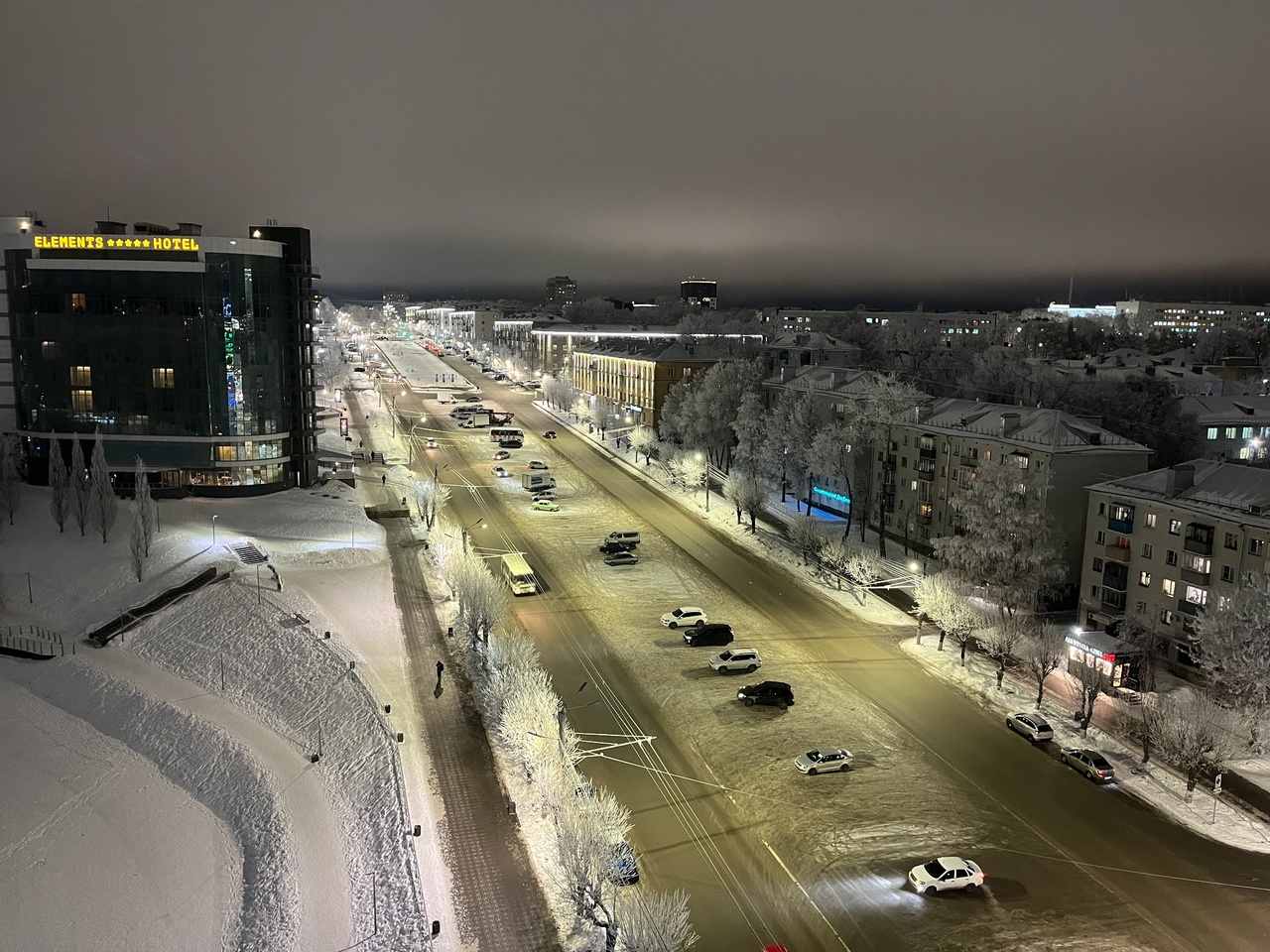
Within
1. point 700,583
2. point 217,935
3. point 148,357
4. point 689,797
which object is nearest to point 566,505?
point 700,583

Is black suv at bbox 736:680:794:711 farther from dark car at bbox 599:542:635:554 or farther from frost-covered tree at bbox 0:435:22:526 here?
frost-covered tree at bbox 0:435:22:526

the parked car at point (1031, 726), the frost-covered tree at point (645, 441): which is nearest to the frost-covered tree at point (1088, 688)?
the parked car at point (1031, 726)

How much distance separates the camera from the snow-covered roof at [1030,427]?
46.2 m

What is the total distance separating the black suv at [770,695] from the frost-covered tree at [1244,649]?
1519 centimetres

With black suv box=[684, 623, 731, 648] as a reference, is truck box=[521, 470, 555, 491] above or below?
above

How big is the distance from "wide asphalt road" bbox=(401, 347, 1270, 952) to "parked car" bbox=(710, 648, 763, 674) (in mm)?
3528

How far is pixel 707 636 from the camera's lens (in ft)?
130

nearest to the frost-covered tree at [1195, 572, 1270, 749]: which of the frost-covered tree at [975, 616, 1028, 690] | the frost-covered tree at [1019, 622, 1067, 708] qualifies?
the frost-covered tree at [1019, 622, 1067, 708]

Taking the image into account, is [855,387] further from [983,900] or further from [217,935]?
[217,935]

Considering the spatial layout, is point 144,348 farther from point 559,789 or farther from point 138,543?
point 559,789

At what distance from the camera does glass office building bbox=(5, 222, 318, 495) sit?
5650cm

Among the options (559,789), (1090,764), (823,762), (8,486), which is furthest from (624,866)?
(8,486)

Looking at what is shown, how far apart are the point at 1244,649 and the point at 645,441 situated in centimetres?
5880

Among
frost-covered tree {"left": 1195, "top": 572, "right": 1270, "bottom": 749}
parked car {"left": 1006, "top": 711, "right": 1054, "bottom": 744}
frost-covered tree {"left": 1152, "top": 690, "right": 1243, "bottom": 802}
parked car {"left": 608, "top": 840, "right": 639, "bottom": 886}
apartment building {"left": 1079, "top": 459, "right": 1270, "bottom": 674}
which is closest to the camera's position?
parked car {"left": 608, "top": 840, "right": 639, "bottom": 886}
